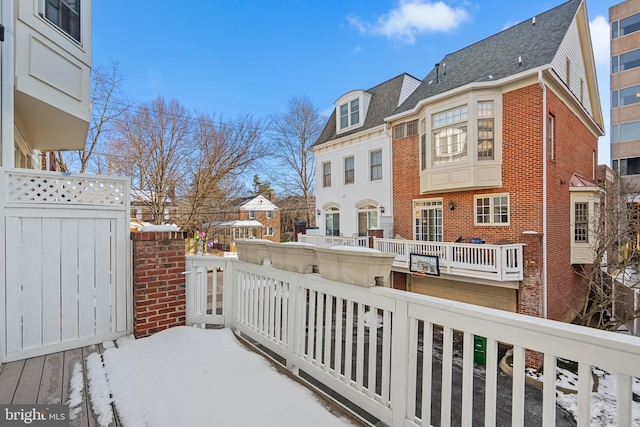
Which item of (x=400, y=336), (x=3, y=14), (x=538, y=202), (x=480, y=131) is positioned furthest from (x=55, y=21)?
(x=538, y=202)

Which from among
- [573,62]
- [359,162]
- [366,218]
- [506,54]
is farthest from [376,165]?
[573,62]

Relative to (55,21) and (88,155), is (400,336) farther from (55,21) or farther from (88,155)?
(88,155)

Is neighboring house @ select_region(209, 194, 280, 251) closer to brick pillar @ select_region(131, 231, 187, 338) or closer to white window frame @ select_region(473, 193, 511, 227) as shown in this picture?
white window frame @ select_region(473, 193, 511, 227)

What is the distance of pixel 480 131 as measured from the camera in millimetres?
9016

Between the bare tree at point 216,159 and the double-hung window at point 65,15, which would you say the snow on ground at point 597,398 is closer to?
the double-hung window at point 65,15

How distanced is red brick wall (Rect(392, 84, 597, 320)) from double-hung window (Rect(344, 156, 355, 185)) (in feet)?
13.1

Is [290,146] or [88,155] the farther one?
[290,146]

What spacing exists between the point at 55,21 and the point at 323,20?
1109cm

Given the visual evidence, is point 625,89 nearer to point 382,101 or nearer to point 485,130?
point 382,101

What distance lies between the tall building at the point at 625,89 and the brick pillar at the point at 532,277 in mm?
16489

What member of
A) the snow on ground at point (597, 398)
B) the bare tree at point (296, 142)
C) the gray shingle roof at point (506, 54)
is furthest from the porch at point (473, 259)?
the bare tree at point (296, 142)

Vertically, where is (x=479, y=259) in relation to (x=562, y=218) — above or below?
below

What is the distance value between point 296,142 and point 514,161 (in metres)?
16.3

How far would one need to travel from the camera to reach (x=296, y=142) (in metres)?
22.7
